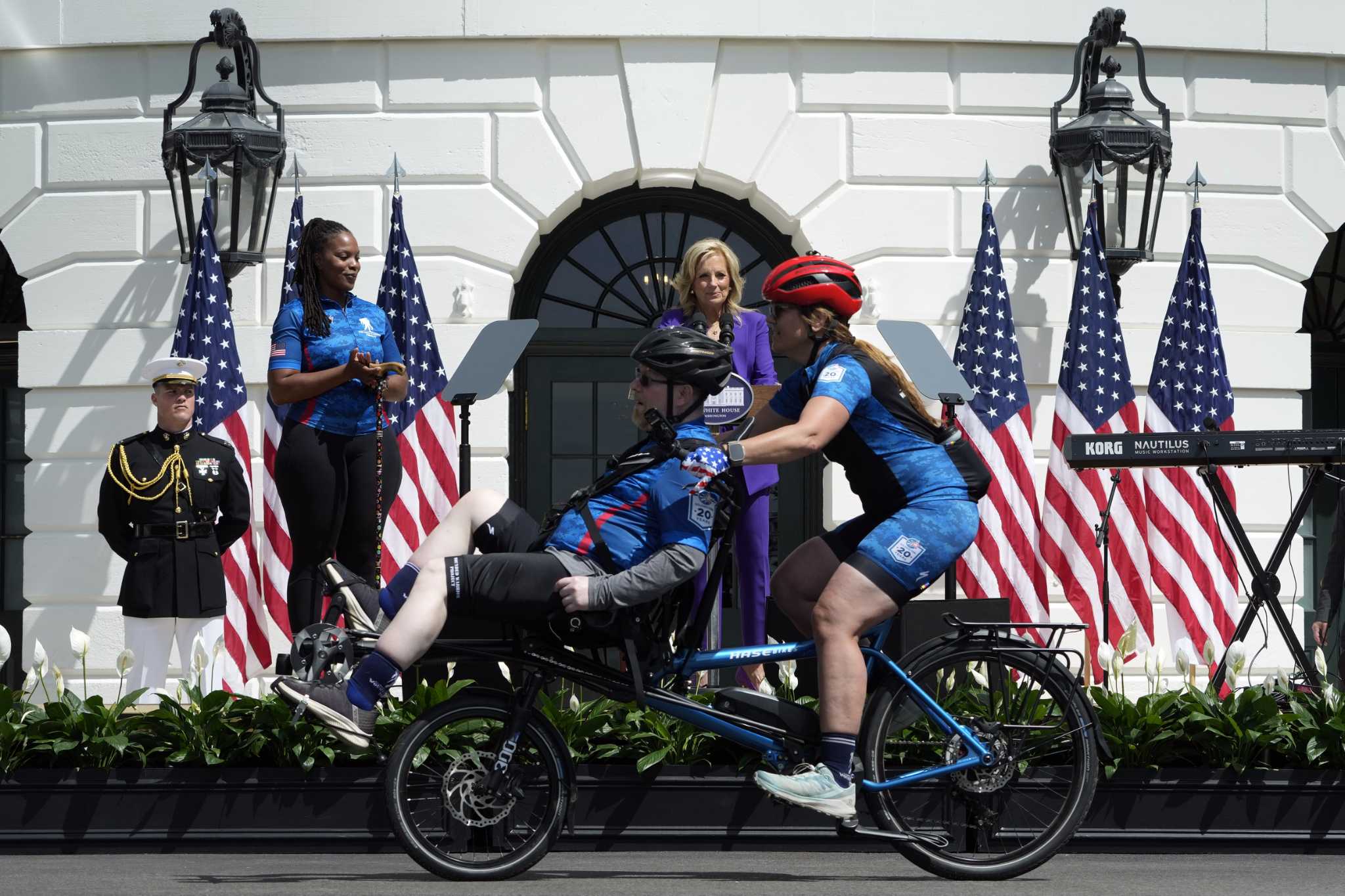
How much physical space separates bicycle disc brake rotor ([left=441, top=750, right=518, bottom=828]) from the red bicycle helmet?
1537 millimetres

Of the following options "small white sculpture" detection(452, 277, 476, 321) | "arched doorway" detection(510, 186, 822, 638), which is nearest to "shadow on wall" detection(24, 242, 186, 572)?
"small white sculpture" detection(452, 277, 476, 321)

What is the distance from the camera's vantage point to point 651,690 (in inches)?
196

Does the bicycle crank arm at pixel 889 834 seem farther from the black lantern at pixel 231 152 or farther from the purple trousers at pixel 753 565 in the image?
the black lantern at pixel 231 152

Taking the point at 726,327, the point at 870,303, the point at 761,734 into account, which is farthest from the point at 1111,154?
the point at 761,734

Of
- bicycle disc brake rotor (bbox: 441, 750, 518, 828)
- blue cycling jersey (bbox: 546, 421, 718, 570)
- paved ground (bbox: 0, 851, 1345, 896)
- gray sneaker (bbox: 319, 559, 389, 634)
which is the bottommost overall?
paved ground (bbox: 0, 851, 1345, 896)

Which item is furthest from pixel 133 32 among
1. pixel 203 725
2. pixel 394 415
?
pixel 203 725

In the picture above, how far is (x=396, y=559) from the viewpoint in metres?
9.60

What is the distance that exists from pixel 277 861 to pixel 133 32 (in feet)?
21.5

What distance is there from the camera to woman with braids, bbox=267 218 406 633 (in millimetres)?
6984

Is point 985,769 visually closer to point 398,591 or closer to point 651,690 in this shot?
point 651,690

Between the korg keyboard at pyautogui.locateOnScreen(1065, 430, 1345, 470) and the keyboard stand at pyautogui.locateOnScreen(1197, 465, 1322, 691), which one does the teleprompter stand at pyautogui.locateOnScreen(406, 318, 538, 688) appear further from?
the keyboard stand at pyautogui.locateOnScreen(1197, 465, 1322, 691)

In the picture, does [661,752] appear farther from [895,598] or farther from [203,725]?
[203,725]

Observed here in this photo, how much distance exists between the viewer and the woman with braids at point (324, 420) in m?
6.98

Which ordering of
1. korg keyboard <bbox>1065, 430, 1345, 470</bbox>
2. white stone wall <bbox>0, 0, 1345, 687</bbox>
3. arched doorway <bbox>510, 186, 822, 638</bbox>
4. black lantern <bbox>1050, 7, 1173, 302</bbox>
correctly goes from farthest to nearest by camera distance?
arched doorway <bbox>510, 186, 822, 638</bbox> → white stone wall <bbox>0, 0, 1345, 687</bbox> → black lantern <bbox>1050, 7, 1173, 302</bbox> → korg keyboard <bbox>1065, 430, 1345, 470</bbox>
